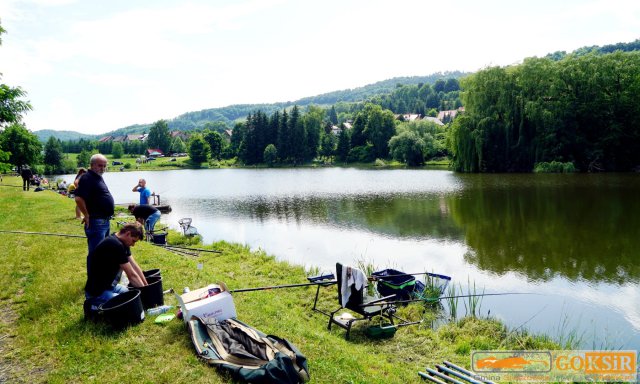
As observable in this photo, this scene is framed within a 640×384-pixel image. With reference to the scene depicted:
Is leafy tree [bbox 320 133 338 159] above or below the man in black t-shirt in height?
above

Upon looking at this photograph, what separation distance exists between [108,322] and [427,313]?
5.76 meters

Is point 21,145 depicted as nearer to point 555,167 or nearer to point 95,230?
point 95,230

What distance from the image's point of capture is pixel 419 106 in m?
163

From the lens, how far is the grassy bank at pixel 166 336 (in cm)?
446

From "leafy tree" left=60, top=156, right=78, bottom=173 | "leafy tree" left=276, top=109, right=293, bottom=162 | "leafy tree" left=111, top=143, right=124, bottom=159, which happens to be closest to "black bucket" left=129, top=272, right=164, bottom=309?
"leafy tree" left=276, top=109, right=293, bottom=162

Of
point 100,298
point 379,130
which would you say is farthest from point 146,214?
point 379,130

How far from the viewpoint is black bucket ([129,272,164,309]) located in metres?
6.02

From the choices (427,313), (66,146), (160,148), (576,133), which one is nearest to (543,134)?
(576,133)

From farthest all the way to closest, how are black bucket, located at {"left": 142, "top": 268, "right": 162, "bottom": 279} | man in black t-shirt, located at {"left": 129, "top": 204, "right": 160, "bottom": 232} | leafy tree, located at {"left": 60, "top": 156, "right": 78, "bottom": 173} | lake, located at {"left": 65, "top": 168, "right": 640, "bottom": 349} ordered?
leafy tree, located at {"left": 60, "top": 156, "right": 78, "bottom": 173} → man in black t-shirt, located at {"left": 129, "top": 204, "right": 160, "bottom": 232} → lake, located at {"left": 65, "top": 168, "right": 640, "bottom": 349} → black bucket, located at {"left": 142, "top": 268, "right": 162, "bottom": 279}

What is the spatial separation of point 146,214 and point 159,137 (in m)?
120

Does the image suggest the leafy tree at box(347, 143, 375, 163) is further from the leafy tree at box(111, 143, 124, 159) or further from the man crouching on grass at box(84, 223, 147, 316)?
the man crouching on grass at box(84, 223, 147, 316)

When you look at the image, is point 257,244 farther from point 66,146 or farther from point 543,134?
point 66,146

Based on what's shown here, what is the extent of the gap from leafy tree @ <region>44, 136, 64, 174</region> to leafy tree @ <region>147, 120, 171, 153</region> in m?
48.3

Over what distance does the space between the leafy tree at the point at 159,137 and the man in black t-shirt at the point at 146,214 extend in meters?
117
